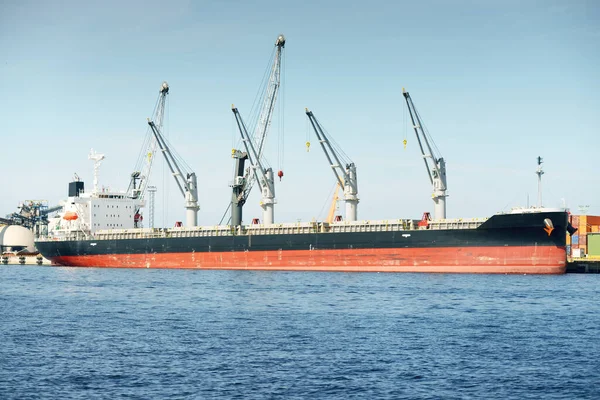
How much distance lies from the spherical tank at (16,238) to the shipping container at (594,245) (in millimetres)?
95989

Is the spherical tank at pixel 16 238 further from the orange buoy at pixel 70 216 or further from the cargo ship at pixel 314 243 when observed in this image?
the orange buoy at pixel 70 216

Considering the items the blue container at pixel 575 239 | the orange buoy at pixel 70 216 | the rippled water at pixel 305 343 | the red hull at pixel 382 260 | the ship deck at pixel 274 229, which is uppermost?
the orange buoy at pixel 70 216

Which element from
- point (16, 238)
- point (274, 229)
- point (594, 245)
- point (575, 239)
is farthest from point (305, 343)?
point (16, 238)

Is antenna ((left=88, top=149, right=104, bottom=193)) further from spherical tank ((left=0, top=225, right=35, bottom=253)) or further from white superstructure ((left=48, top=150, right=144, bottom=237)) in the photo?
spherical tank ((left=0, top=225, right=35, bottom=253))

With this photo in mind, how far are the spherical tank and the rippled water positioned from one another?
273 feet

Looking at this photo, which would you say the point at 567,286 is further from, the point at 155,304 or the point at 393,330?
the point at 155,304

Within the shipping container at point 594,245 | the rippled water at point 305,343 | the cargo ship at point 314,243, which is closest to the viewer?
the rippled water at point 305,343

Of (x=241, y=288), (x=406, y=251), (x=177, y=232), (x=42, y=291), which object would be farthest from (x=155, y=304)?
(x=177, y=232)

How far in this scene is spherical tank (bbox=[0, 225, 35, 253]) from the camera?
13012cm

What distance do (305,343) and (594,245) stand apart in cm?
6523

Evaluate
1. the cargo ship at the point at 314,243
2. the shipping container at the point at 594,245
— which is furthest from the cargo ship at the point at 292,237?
the shipping container at the point at 594,245

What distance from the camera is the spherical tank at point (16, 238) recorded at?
130125 mm

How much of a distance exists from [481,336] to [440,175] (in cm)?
4342

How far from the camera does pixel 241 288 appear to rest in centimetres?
5359
